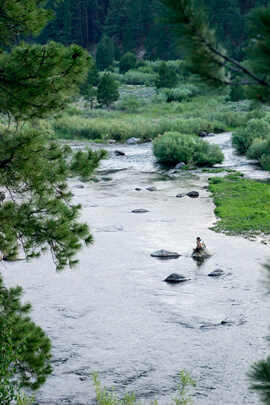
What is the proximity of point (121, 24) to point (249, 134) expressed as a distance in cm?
6479

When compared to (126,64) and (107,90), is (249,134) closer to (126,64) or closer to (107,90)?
(107,90)

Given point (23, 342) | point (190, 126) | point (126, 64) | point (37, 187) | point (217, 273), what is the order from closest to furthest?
1. point (23, 342)
2. point (37, 187)
3. point (217, 273)
4. point (190, 126)
5. point (126, 64)

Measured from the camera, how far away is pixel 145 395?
30.1 ft

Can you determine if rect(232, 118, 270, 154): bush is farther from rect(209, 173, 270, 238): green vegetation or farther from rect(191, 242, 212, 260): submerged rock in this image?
rect(191, 242, 212, 260): submerged rock

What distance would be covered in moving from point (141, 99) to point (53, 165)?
1924 inches

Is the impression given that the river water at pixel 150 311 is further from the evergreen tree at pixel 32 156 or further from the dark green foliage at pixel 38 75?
the dark green foliage at pixel 38 75

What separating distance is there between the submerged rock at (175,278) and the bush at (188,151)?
52.9ft

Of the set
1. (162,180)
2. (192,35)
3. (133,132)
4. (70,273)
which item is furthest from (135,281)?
(133,132)

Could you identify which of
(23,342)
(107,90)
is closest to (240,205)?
(23,342)

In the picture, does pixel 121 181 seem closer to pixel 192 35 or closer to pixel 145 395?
pixel 145 395

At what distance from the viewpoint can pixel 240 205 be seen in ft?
68.7

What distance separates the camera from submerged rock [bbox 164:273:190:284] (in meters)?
13.8

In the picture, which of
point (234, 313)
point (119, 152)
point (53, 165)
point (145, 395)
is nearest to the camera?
point (53, 165)

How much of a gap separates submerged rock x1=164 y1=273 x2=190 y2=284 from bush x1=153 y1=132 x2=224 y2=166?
16126 mm
